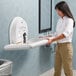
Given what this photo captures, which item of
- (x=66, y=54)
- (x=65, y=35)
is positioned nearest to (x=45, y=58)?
(x=66, y=54)

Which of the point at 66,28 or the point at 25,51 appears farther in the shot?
the point at 25,51

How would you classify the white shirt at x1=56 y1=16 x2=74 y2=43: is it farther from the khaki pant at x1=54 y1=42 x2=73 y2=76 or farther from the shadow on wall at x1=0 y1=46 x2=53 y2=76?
the shadow on wall at x1=0 y1=46 x2=53 y2=76

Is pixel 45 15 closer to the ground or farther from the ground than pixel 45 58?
farther from the ground

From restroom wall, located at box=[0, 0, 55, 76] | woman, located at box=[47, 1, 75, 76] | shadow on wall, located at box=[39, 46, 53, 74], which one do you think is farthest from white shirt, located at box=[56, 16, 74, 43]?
shadow on wall, located at box=[39, 46, 53, 74]

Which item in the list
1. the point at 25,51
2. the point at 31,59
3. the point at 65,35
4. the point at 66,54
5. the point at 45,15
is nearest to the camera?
the point at 65,35

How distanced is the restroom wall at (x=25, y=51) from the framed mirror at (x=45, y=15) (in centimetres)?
16

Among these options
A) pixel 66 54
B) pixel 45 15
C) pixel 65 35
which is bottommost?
pixel 66 54

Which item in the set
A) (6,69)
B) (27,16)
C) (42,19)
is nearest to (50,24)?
(42,19)

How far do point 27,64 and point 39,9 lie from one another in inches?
35.6

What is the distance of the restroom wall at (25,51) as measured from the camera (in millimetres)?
2748

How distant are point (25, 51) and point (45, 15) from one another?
86cm

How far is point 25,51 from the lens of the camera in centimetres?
320

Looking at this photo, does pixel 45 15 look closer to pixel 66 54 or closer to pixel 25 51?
pixel 25 51

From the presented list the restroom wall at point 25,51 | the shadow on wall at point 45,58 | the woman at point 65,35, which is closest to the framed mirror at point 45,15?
the restroom wall at point 25,51
